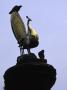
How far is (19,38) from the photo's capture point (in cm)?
2108

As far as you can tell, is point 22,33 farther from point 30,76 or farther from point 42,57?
point 30,76

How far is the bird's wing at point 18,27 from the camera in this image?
69.3ft

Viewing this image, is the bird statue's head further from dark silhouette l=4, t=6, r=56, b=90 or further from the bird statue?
dark silhouette l=4, t=6, r=56, b=90

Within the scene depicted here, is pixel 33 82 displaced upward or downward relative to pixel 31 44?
downward

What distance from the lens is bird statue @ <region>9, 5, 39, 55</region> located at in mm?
20844

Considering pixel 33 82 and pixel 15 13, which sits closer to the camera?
pixel 33 82

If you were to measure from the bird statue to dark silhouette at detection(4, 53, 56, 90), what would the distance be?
1164mm

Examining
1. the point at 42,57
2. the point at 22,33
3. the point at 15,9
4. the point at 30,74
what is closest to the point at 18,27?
the point at 22,33

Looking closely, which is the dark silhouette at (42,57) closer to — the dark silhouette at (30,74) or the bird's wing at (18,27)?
the dark silhouette at (30,74)

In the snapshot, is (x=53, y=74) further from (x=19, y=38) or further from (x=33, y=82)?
(x=19, y=38)

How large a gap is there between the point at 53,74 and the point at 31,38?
6.25ft

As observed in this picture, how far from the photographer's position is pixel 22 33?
21125mm

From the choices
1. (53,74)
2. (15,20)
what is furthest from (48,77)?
(15,20)

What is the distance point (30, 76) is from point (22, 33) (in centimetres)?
240
